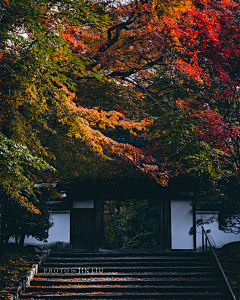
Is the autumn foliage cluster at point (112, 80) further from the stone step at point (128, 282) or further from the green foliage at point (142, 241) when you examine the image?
the green foliage at point (142, 241)

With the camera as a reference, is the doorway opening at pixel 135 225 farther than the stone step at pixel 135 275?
Yes

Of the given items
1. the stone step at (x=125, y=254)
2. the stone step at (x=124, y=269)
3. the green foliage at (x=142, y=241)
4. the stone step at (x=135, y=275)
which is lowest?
the stone step at (x=135, y=275)

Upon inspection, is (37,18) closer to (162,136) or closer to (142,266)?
(162,136)

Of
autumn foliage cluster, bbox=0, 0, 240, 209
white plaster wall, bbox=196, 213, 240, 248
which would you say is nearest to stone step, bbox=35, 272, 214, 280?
autumn foliage cluster, bbox=0, 0, 240, 209

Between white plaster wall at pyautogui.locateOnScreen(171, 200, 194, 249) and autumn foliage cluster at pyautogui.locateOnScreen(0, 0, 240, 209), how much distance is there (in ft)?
8.54

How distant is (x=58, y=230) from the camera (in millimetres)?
15289

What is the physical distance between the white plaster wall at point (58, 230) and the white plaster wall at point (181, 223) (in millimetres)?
4861

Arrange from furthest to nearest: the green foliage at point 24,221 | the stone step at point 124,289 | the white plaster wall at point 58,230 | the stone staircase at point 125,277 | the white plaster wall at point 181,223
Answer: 1. the white plaster wall at point 58,230
2. the white plaster wall at point 181,223
3. the green foliage at point 24,221
4. the stone step at point 124,289
5. the stone staircase at point 125,277

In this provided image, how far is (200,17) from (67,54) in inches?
173

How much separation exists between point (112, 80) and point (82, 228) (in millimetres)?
7965

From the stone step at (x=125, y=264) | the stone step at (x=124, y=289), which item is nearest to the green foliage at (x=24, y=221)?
the stone step at (x=125, y=264)

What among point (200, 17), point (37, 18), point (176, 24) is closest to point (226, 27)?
point (200, 17)

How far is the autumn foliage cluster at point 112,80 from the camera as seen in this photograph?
26.1ft

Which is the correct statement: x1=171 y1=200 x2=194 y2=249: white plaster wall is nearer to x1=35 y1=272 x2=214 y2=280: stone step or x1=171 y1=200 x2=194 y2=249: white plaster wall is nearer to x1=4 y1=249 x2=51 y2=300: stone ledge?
x1=35 y1=272 x2=214 y2=280: stone step
